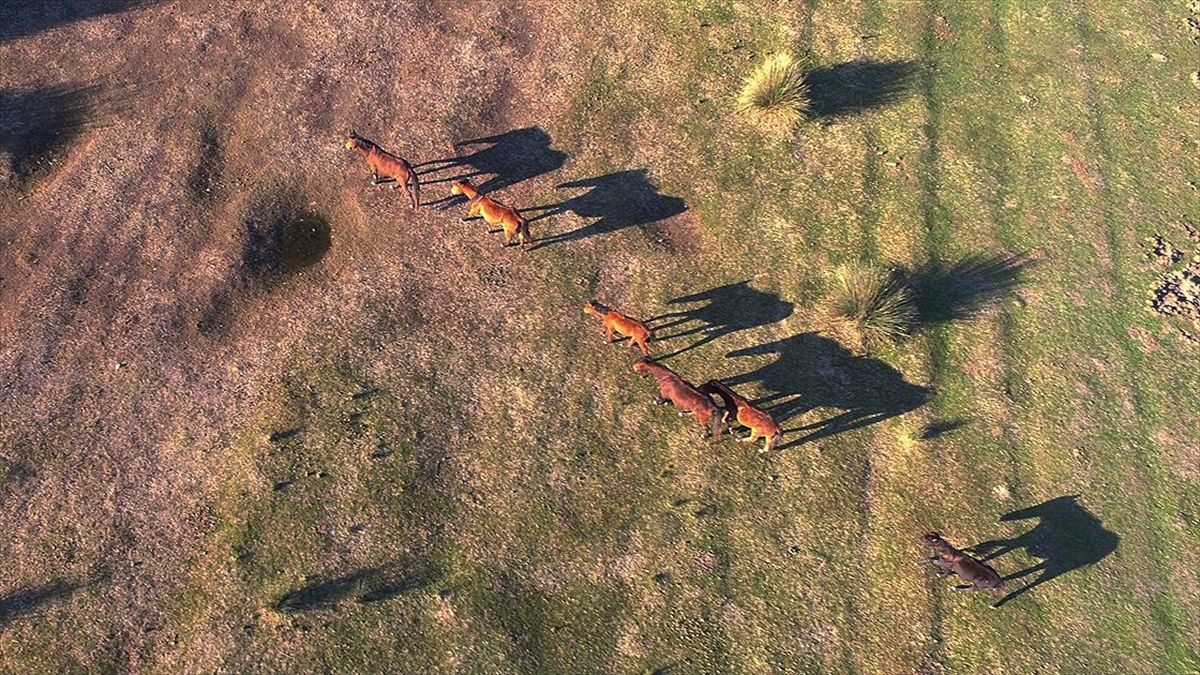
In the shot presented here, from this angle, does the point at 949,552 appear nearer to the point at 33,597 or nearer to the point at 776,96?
the point at 776,96

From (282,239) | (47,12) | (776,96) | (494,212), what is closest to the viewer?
(494,212)

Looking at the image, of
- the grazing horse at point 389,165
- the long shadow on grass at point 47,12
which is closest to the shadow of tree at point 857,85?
the grazing horse at point 389,165

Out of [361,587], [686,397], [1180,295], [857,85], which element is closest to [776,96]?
[857,85]

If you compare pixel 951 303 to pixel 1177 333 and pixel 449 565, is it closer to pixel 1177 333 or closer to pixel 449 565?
pixel 1177 333

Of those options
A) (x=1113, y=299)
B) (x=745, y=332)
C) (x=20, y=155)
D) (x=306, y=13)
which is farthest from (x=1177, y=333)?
(x=20, y=155)

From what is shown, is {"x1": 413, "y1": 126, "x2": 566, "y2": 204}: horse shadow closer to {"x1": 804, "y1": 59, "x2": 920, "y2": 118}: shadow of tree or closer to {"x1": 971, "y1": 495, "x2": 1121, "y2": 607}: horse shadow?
{"x1": 804, "y1": 59, "x2": 920, "y2": 118}: shadow of tree

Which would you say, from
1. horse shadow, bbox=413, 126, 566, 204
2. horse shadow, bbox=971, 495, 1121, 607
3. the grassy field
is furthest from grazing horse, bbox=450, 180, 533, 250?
horse shadow, bbox=971, 495, 1121, 607

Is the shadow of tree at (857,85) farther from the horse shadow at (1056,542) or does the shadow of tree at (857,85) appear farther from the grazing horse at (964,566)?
the grazing horse at (964,566)
